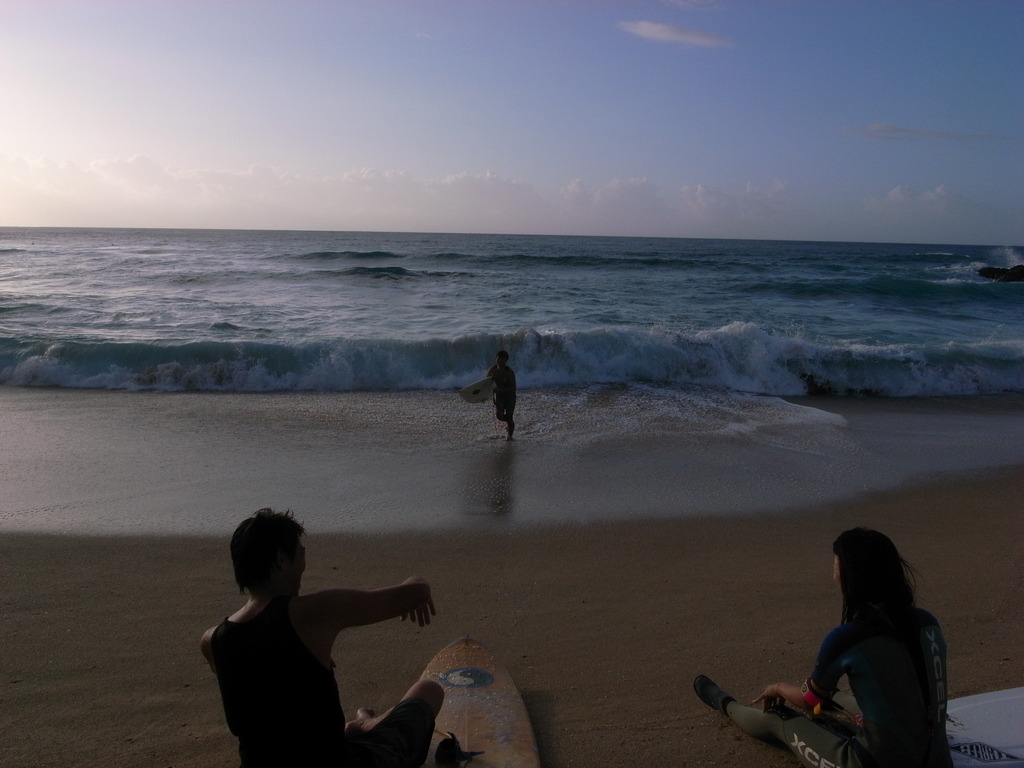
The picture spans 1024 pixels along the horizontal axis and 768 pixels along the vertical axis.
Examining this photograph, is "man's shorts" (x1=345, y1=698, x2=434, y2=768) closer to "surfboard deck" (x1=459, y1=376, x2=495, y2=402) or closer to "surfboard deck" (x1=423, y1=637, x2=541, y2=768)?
"surfboard deck" (x1=423, y1=637, x2=541, y2=768)

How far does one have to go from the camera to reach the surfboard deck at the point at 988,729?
285 centimetres

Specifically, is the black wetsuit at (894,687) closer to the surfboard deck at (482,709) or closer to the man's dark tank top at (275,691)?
the surfboard deck at (482,709)

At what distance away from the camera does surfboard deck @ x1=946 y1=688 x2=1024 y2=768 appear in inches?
112

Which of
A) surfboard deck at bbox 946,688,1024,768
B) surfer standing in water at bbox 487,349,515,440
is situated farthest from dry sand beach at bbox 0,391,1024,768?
surfer standing in water at bbox 487,349,515,440

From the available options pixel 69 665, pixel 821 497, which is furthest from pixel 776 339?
pixel 69 665

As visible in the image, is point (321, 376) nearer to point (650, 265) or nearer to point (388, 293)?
point (388, 293)

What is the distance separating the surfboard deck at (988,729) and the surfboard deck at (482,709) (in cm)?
170

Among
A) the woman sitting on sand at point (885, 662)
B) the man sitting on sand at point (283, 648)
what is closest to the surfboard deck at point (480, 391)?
the woman sitting on sand at point (885, 662)

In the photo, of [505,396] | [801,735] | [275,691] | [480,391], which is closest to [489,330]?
[480,391]

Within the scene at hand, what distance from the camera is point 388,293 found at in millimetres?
24266

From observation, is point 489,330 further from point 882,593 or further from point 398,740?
point 882,593

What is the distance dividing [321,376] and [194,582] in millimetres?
7837

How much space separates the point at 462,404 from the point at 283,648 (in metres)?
8.79

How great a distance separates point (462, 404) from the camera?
1098 cm
